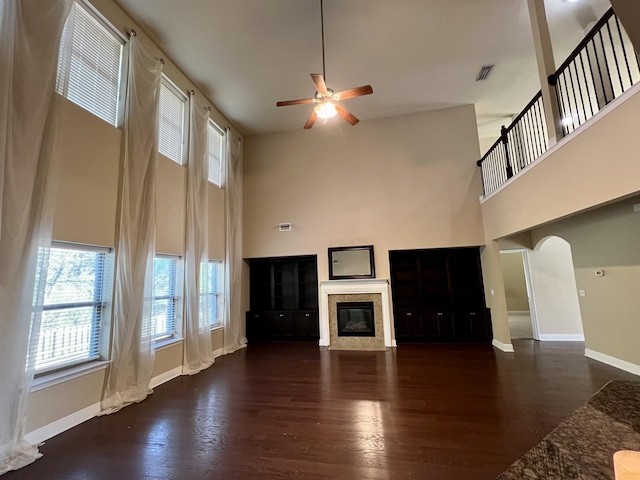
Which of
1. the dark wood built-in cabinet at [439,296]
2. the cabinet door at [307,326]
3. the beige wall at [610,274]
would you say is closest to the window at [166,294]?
the cabinet door at [307,326]

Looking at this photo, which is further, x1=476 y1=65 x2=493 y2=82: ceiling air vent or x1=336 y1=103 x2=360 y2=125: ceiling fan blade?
x1=476 y1=65 x2=493 y2=82: ceiling air vent

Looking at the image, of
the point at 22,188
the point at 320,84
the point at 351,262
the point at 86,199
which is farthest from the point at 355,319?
the point at 22,188

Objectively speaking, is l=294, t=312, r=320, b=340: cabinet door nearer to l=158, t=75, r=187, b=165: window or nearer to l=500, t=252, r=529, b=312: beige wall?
l=158, t=75, r=187, b=165: window

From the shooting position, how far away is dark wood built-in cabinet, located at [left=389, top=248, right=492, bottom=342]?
6531 mm

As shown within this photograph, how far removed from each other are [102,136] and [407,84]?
18.0ft

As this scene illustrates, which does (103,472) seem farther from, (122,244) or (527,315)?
(527,315)

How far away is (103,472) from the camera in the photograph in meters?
2.33

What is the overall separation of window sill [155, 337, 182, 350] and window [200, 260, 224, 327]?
4.06ft

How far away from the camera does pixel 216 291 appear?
251 inches

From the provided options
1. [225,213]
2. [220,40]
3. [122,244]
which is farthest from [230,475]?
A: [220,40]

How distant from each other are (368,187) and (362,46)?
3026 millimetres

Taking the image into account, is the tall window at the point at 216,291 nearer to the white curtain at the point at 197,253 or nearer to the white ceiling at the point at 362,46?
the white curtain at the point at 197,253

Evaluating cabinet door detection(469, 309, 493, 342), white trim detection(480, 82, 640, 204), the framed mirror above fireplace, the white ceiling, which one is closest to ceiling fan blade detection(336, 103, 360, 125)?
the white ceiling

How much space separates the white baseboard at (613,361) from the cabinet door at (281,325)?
5.94 m
